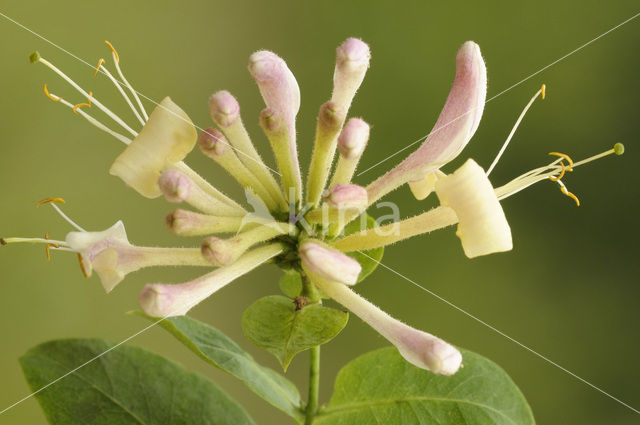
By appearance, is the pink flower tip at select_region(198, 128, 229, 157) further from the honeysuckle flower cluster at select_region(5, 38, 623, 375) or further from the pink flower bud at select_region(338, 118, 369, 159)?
the pink flower bud at select_region(338, 118, 369, 159)

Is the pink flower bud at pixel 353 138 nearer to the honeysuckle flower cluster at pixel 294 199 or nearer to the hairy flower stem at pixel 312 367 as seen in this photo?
the honeysuckle flower cluster at pixel 294 199

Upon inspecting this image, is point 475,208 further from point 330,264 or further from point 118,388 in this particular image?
point 118,388

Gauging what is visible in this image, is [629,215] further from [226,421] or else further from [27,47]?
[27,47]

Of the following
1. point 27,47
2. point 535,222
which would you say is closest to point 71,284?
point 27,47

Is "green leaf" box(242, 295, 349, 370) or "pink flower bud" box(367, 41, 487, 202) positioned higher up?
"pink flower bud" box(367, 41, 487, 202)

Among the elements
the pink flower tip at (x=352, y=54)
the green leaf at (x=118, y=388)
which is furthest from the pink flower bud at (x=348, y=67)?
the green leaf at (x=118, y=388)

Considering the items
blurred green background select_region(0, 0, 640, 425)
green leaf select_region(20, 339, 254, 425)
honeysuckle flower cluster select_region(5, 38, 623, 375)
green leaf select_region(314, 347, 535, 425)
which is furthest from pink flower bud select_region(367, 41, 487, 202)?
blurred green background select_region(0, 0, 640, 425)

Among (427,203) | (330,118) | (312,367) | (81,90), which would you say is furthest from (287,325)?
(427,203)
